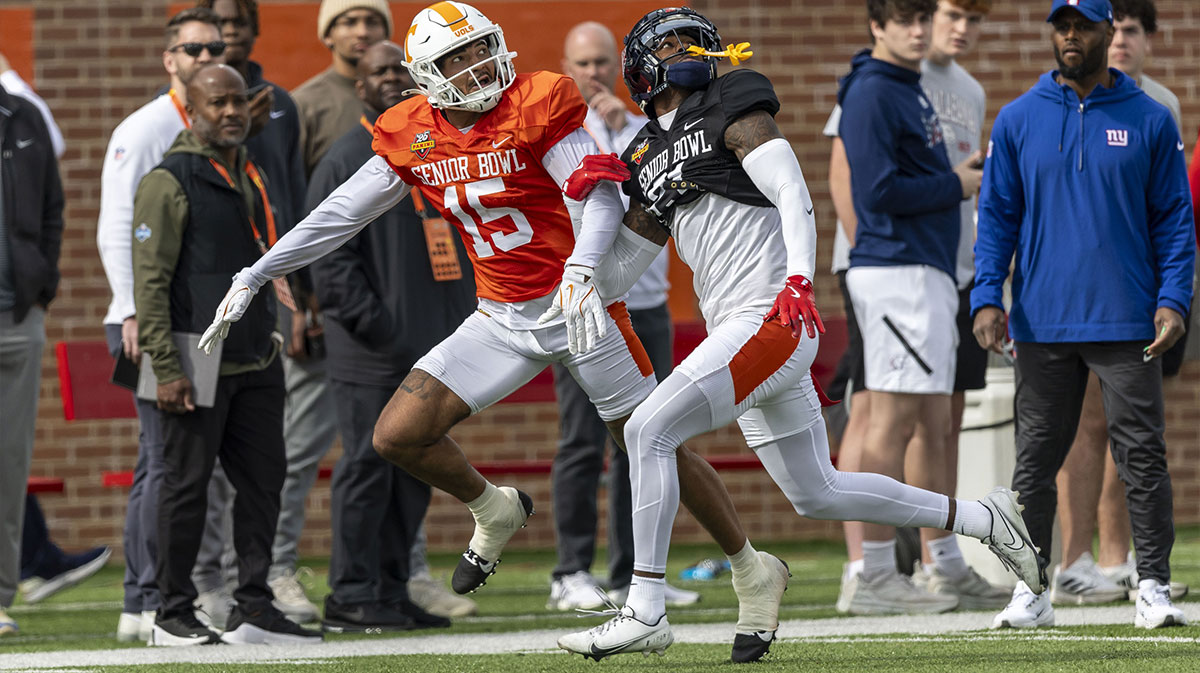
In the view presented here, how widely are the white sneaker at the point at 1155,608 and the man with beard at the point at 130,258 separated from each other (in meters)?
3.48

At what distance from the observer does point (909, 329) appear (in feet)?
22.5

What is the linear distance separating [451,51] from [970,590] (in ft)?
10.3

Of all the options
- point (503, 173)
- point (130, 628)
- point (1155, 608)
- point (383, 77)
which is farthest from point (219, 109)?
point (1155, 608)

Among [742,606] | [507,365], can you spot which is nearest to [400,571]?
[507,365]

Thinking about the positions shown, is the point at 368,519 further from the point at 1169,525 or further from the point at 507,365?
the point at 1169,525

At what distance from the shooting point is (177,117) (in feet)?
23.2

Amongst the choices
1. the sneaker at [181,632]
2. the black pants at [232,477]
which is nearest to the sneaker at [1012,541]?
the black pants at [232,477]

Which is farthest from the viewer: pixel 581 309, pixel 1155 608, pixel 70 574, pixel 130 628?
pixel 70 574

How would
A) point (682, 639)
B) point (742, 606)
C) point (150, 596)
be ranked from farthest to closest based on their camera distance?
point (150, 596)
point (682, 639)
point (742, 606)

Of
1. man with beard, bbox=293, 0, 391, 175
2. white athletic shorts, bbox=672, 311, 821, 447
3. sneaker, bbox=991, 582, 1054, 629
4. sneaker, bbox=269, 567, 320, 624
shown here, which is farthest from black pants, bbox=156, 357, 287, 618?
sneaker, bbox=991, 582, 1054, 629

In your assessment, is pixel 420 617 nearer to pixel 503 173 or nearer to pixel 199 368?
pixel 199 368

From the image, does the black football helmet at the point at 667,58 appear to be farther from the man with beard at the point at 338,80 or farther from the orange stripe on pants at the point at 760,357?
the man with beard at the point at 338,80

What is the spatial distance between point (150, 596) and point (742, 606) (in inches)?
100

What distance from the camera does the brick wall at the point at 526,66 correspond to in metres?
10.7
